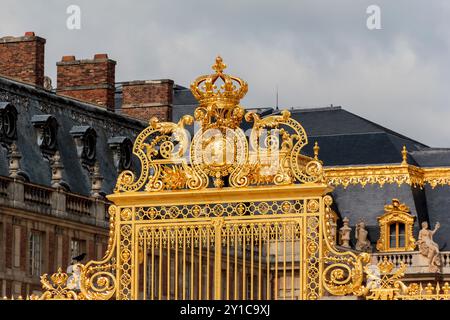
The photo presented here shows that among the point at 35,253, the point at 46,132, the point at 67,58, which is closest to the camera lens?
the point at 35,253

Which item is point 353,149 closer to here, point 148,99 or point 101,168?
point 148,99

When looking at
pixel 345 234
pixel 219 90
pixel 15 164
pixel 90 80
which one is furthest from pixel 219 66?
pixel 345 234

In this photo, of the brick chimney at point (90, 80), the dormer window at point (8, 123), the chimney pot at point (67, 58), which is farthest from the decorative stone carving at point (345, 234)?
the dormer window at point (8, 123)

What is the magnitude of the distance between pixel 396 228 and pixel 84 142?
54.1 ft

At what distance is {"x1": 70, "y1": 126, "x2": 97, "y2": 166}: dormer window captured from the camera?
199 feet

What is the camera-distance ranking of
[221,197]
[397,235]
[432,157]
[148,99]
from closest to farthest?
[221,197] → [148,99] → [397,235] → [432,157]

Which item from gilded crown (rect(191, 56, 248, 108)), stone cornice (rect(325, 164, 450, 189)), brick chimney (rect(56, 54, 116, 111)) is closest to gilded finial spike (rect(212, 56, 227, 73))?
gilded crown (rect(191, 56, 248, 108))

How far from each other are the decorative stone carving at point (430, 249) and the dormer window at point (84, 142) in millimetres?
14723

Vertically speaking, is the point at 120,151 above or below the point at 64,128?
below

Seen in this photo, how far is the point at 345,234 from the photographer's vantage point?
237ft

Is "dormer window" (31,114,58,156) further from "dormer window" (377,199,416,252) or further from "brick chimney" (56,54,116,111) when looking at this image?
"dormer window" (377,199,416,252)

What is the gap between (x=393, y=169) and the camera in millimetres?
73375

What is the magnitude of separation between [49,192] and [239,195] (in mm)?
28329
